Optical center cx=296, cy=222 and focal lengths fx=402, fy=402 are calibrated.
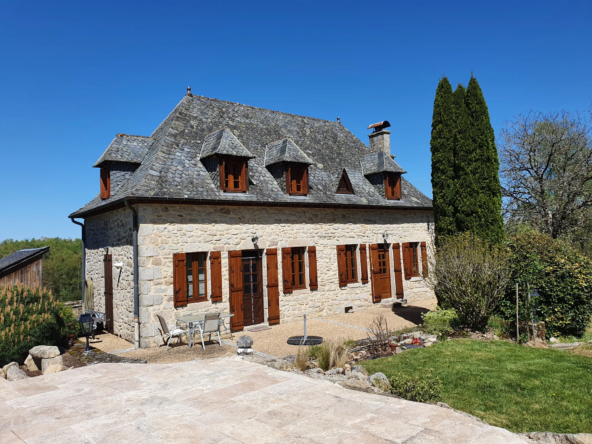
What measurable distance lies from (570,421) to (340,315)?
8887mm

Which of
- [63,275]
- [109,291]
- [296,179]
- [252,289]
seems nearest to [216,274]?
[252,289]

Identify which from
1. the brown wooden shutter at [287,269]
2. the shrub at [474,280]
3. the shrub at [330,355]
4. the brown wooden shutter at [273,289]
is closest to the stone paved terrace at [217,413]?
the shrub at [330,355]

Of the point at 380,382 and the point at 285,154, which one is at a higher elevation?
the point at 285,154

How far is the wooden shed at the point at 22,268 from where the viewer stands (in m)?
10.4

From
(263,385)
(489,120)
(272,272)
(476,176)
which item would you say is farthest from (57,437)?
(489,120)

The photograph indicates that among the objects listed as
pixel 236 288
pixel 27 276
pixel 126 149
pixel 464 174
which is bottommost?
pixel 236 288

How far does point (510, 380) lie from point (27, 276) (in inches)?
463

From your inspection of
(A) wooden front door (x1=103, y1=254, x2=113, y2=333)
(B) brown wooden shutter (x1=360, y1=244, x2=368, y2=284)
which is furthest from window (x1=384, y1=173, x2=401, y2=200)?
(A) wooden front door (x1=103, y1=254, x2=113, y2=333)

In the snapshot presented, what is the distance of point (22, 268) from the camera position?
10.8 metres

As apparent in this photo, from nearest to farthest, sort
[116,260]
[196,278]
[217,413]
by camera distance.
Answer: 1. [217,413]
2. [196,278]
3. [116,260]

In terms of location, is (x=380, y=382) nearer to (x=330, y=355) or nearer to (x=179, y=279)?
(x=330, y=355)

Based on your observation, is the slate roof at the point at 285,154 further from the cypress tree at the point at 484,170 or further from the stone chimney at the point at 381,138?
the stone chimney at the point at 381,138

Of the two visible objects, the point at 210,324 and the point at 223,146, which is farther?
the point at 223,146

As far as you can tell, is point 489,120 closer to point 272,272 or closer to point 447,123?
point 447,123
